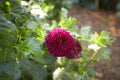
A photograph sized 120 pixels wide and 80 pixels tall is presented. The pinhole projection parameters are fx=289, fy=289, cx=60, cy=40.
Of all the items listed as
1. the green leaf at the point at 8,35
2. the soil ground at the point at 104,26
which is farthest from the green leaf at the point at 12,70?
the soil ground at the point at 104,26

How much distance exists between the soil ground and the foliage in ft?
3.76

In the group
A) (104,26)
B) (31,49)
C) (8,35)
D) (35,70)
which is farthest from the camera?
(104,26)

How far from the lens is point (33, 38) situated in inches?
61.2

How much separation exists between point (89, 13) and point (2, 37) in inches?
137

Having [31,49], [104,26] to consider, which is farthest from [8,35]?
[104,26]

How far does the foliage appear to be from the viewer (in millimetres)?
1455

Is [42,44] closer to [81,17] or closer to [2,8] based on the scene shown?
[2,8]

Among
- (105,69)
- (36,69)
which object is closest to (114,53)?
(105,69)

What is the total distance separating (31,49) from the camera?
1535 mm

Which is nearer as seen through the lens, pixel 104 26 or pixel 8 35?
pixel 8 35

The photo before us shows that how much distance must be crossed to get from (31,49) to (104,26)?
2949 millimetres

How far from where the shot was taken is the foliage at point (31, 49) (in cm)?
146

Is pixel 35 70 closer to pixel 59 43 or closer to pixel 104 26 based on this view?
pixel 59 43

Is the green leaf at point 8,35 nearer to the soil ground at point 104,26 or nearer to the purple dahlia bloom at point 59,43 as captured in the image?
the purple dahlia bloom at point 59,43
